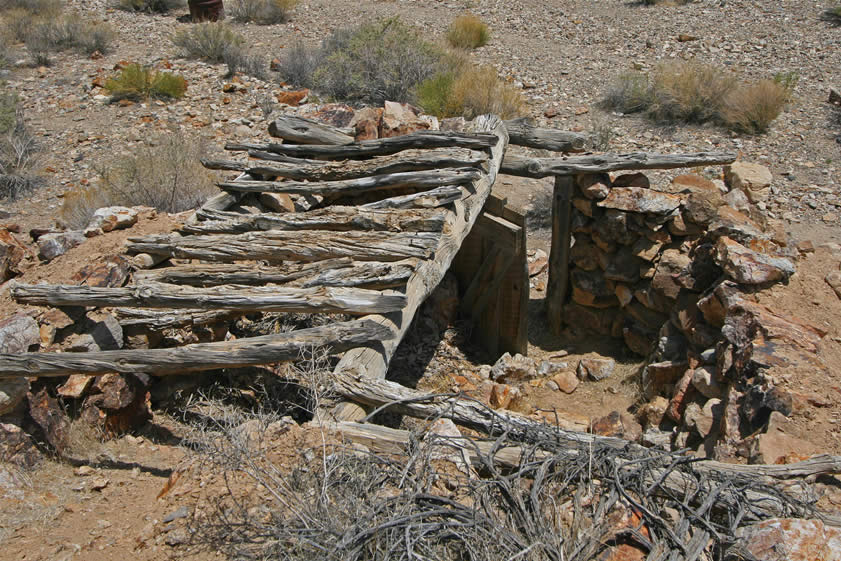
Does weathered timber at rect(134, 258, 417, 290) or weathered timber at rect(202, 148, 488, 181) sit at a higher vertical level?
weathered timber at rect(202, 148, 488, 181)

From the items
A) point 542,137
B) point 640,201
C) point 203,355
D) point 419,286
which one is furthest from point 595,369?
point 203,355

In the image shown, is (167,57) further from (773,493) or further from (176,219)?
(773,493)

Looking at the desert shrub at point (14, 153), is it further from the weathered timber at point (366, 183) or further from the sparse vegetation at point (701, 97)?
the sparse vegetation at point (701, 97)

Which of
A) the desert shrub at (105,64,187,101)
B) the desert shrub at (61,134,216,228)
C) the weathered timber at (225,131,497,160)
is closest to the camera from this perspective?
the weathered timber at (225,131,497,160)

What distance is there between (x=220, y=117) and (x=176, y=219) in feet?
15.5

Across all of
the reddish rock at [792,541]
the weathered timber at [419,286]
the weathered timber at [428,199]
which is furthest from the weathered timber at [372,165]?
the reddish rock at [792,541]

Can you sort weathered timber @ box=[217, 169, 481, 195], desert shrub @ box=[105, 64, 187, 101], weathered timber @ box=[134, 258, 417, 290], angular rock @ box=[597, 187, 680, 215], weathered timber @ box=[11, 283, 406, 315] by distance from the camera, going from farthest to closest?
1. desert shrub @ box=[105, 64, 187, 101]
2. angular rock @ box=[597, 187, 680, 215]
3. weathered timber @ box=[217, 169, 481, 195]
4. weathered timber @ box=[134, 258, 417, 290]
5. weathered timber @ box=[11, 283, 406, 315]

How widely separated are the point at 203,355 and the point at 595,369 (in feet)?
12.7

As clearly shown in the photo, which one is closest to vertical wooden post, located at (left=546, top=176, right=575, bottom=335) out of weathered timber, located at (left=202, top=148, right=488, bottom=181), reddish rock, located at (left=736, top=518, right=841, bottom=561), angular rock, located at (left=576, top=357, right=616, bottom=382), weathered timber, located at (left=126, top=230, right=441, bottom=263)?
angular rock, located at (left=576, top=357, right=616, bottom=382)

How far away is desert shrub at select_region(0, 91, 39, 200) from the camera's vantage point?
8258mm

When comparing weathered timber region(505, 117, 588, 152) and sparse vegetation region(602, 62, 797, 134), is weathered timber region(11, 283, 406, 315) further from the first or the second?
sparse vegetation region(602, 62, 797, 134)

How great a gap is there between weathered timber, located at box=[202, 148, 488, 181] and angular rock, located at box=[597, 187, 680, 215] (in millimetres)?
1616

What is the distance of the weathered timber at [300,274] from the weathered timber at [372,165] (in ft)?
4.23

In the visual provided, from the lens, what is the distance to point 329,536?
2428 millimetres
